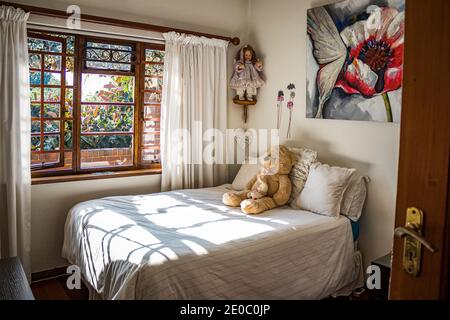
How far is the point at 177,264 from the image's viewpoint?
2020mm

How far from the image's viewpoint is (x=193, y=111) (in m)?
3.64

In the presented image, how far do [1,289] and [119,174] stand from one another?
6.51 feet

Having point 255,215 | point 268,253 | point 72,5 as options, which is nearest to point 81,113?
point 72,5

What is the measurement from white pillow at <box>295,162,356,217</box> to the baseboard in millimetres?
2007

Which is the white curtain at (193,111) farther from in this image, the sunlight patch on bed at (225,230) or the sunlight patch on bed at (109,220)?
the sunlight patch on bed at (225,230)

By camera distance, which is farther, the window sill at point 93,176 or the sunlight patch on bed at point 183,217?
the window sill at point 93,176

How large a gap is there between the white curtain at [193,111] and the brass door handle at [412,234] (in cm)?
273

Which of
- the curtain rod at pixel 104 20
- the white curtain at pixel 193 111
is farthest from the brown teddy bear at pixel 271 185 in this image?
the curtain rod at pixel 104 20

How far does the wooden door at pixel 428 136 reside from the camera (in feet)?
2.99

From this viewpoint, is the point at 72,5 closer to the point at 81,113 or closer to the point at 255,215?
the point at 81,113

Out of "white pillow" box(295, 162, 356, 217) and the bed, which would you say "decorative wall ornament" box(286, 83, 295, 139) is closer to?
"white pillow" box(295, 162, 356, 217)

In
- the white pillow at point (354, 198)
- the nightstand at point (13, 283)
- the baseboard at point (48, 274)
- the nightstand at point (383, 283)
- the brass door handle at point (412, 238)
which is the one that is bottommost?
the baseboard at point (48, 274)

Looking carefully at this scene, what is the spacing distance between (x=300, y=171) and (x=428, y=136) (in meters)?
2.24

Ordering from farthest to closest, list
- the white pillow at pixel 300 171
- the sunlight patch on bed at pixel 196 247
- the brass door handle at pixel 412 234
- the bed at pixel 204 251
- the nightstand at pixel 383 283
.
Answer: the white pillow at pixel 300 171 < the nightstand at pixel 383 283 < the sunlight patch on bed at pixel 196 247 < the bed at pixel 204 251 < the brass door handle at pixel 412 234
